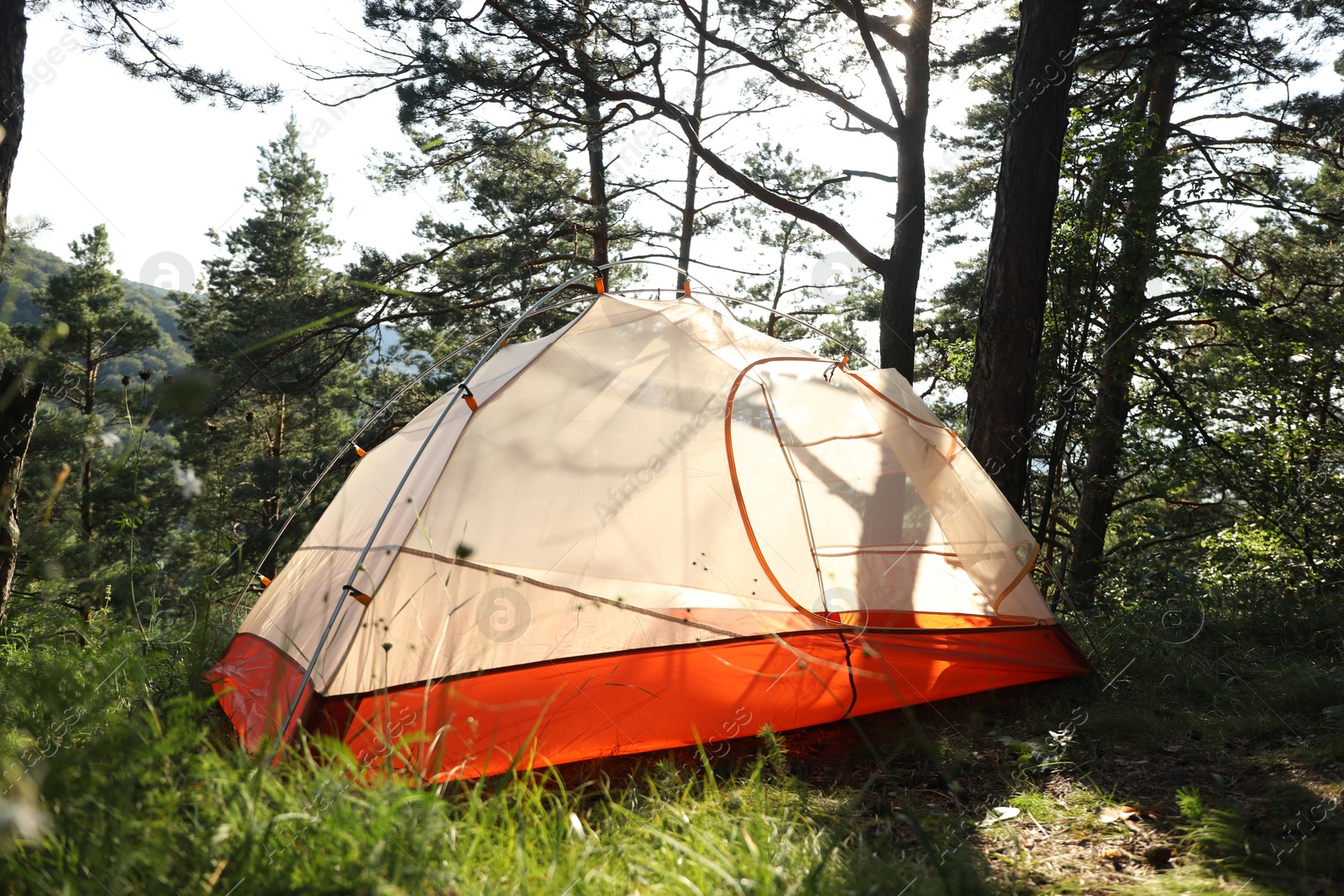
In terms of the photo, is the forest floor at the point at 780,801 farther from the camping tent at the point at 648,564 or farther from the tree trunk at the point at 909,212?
the tree trunk at the point at 909,212

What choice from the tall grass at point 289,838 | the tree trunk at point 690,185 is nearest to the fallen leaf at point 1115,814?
the tall grass at point 289,838

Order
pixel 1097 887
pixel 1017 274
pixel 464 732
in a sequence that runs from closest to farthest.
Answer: pixel 1097 887 → pixel 464 732 → pixel 1017 274

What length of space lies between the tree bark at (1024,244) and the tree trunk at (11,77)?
4.86 meters

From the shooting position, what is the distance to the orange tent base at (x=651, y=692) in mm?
2242

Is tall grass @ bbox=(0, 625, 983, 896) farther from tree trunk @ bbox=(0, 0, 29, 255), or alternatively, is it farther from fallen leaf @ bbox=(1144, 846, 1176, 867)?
tree trunk @ bbox=(0, 0, 29, 255)

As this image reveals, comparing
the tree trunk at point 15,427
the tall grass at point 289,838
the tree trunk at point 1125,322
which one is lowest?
the tall grass at point 289,838

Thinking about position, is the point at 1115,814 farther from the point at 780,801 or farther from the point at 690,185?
the point at 690,185

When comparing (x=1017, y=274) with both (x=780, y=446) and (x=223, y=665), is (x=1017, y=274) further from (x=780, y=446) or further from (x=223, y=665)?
(x=223, y=665)

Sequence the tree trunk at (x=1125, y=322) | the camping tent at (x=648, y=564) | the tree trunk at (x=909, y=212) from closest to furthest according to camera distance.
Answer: the camping tent at (x=648, y=564), the tree trunk at (x=1125, y=322), the tree trunk at (x=909, y=212)

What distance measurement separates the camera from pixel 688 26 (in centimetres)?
786

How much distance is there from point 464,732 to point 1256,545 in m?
5.57

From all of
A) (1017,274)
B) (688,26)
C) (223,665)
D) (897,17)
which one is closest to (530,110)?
(688,26)

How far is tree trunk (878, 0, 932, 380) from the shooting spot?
6500mm

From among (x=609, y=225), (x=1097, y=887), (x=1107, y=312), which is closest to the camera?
(x=1097, y=887)
